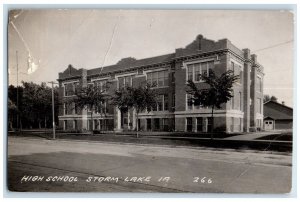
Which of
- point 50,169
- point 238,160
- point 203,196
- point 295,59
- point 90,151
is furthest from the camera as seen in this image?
point 90,151

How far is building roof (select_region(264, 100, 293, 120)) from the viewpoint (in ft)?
26.7

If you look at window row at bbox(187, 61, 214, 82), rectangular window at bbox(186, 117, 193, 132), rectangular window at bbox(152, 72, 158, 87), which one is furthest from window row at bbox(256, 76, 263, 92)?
rectangular window at bbox(152, 72, 158, 87)

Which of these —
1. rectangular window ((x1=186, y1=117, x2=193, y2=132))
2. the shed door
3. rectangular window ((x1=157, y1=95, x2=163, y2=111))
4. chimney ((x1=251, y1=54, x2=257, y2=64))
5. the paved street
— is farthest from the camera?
rectangular window ((x1=157, y1=95, x2=163, y2=111))

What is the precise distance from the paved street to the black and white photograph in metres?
0.03

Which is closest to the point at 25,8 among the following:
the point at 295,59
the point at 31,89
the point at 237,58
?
the point at 31,89

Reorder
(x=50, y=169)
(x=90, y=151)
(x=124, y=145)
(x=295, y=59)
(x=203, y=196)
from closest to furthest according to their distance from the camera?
(x=203, y=196) < (x=295, y=59) < (x=50, y=169) < (x=90, y=151) < (x=124, y=145)

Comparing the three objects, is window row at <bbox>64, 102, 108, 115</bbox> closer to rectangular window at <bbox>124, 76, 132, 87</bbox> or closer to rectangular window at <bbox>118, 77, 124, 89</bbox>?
rectangular window at <bbox>118, 77, 124, 89</bbox>

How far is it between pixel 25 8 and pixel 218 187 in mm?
7352

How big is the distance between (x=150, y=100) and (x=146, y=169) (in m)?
3.11

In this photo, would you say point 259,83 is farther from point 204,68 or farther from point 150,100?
point 150,100

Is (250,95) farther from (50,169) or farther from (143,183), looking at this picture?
(50,169)

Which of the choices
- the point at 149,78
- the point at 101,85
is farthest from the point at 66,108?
the point at 149,78

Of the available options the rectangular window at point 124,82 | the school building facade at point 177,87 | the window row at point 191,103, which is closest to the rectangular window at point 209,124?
the school building facade at point 177,87

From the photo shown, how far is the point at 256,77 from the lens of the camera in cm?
883
